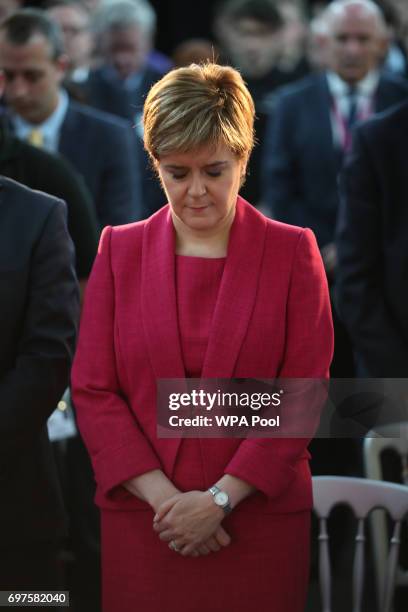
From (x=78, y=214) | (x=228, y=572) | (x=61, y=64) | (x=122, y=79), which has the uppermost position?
(x=122, y=79)

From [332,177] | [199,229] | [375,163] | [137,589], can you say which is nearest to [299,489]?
→ [137,589]

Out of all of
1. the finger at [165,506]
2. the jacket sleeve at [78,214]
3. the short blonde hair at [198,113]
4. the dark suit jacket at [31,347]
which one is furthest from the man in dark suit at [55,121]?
the finger at [165,506]

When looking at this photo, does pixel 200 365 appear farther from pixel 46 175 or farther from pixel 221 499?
pixel 46 175

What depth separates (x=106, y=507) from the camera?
2498mm

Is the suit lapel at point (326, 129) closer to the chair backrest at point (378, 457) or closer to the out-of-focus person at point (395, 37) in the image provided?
the out-of-focus person at point (395, 37)

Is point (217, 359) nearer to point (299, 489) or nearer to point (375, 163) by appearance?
point (299, 489)

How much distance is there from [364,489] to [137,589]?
2.28 ft

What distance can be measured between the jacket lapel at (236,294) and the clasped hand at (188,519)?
0.25m

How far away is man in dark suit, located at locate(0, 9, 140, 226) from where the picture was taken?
15.9 ft

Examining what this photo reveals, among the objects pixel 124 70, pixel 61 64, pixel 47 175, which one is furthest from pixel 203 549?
pixel 124 70

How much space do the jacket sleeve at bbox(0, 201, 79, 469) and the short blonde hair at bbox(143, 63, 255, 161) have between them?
450 mm

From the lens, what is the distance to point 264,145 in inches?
262

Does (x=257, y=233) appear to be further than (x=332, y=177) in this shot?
No

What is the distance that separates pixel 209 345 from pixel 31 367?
0.49 metres
